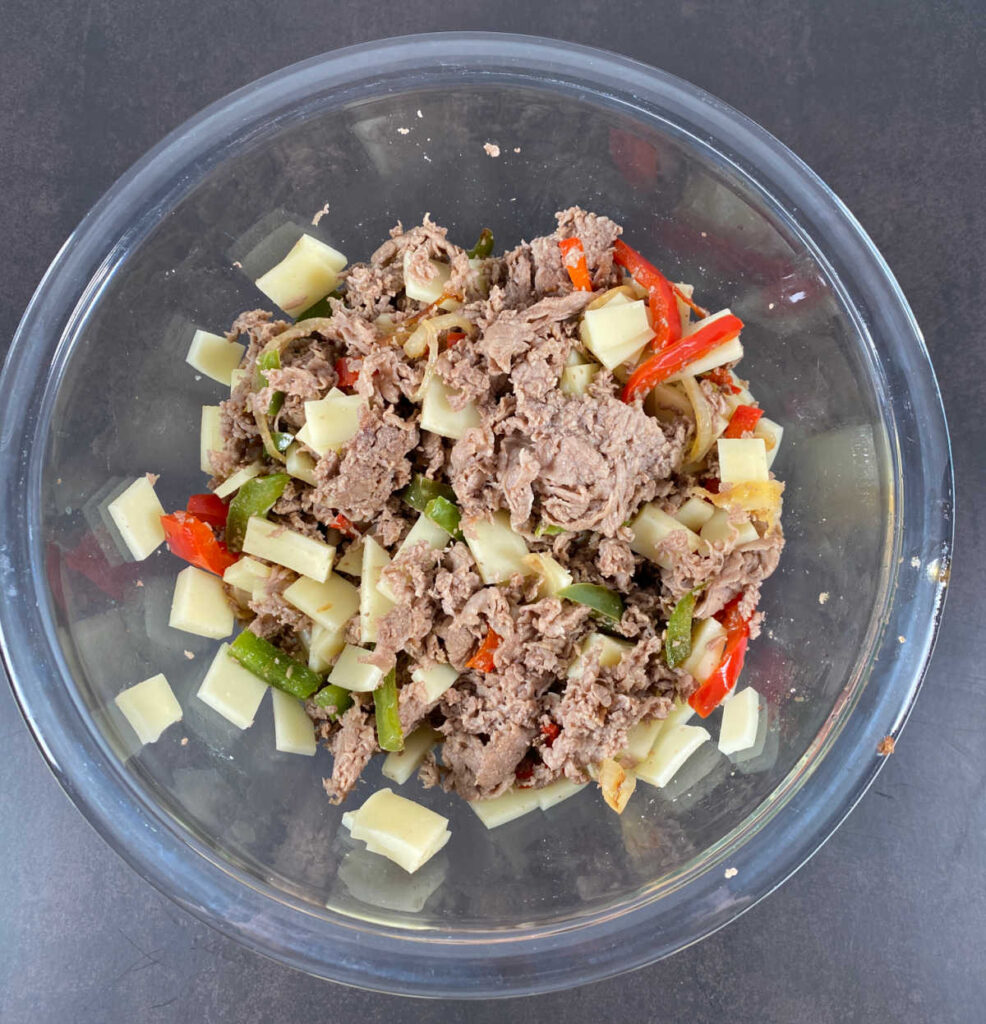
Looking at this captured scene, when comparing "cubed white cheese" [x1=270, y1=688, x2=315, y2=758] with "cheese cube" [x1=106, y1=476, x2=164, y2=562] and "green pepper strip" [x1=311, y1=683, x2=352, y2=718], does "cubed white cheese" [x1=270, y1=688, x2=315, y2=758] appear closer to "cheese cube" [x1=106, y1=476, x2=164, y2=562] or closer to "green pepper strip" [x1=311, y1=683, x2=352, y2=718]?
"green pepper strip" [x1=311, y1=683, x2=352, y2=718]

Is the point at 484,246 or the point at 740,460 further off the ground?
the point at 484,246

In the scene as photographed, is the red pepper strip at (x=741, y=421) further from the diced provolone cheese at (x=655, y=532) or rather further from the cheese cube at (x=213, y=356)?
the cheese cube at (x=213, y=356)

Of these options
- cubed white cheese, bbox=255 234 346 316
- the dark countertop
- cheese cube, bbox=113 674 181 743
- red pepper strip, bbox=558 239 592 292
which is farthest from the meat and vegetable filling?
the dark countertop

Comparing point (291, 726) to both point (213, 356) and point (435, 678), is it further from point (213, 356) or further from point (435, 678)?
point (213, 356)

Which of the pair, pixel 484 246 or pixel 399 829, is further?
pixel 484 246

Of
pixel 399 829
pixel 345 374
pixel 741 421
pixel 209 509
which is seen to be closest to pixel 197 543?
pixel 209 509

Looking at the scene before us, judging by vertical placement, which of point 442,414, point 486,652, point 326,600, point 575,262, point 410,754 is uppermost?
point 575,262

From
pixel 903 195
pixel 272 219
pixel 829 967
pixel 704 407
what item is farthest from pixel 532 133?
pixel 829 967

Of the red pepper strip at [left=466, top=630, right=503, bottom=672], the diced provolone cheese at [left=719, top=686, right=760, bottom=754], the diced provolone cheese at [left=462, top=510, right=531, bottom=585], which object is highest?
the diced provolone cheese at [left=462, top=510, right=531, bottom=585]
